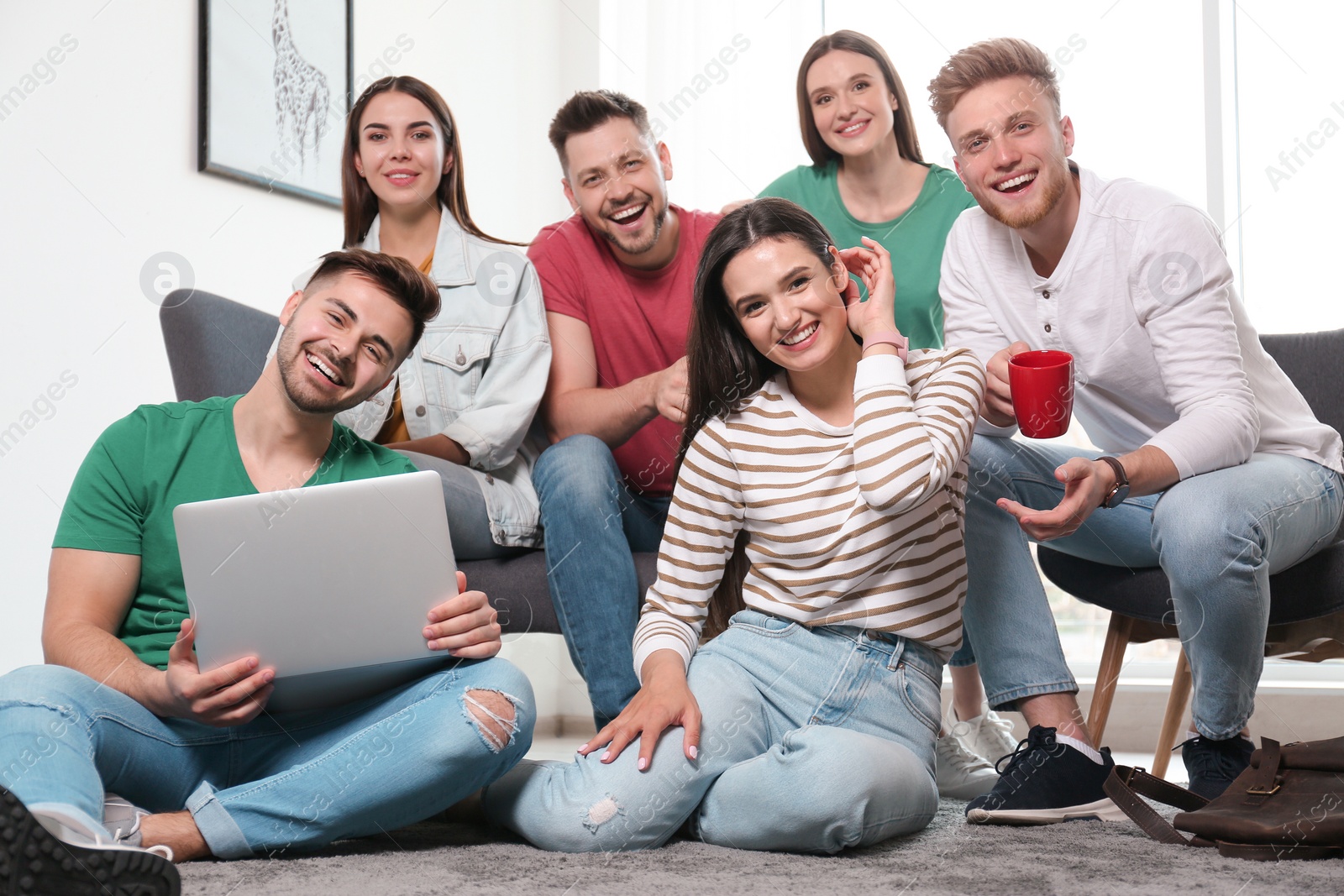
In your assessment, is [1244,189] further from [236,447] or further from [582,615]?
[236,447]

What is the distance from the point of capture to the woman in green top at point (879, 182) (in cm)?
203

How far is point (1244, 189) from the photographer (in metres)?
2.99

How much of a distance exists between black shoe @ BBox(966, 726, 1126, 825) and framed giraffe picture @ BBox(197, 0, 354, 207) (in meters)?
2.10

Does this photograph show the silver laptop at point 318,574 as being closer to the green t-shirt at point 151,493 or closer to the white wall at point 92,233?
the green t-shirt at point 151,493

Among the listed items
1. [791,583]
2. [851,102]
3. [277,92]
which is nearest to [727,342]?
[791,583]

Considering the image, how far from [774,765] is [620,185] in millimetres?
1115

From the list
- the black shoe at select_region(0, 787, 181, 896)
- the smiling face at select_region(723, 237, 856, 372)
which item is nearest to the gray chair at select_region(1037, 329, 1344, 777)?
the smiling face at select_region(723, 237, 856, 372)

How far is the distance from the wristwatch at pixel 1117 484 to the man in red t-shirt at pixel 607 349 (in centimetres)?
63

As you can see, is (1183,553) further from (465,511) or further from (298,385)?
(298,385)

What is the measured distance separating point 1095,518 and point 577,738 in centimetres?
203

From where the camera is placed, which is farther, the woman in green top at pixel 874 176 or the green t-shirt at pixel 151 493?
the woman in green top at pixel 874 176

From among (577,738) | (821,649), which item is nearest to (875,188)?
(821,649)

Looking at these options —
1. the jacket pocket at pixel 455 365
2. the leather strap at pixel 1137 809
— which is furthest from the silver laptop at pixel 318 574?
the leather strap at pixel 1137 809

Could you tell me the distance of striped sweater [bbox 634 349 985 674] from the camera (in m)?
1.33
